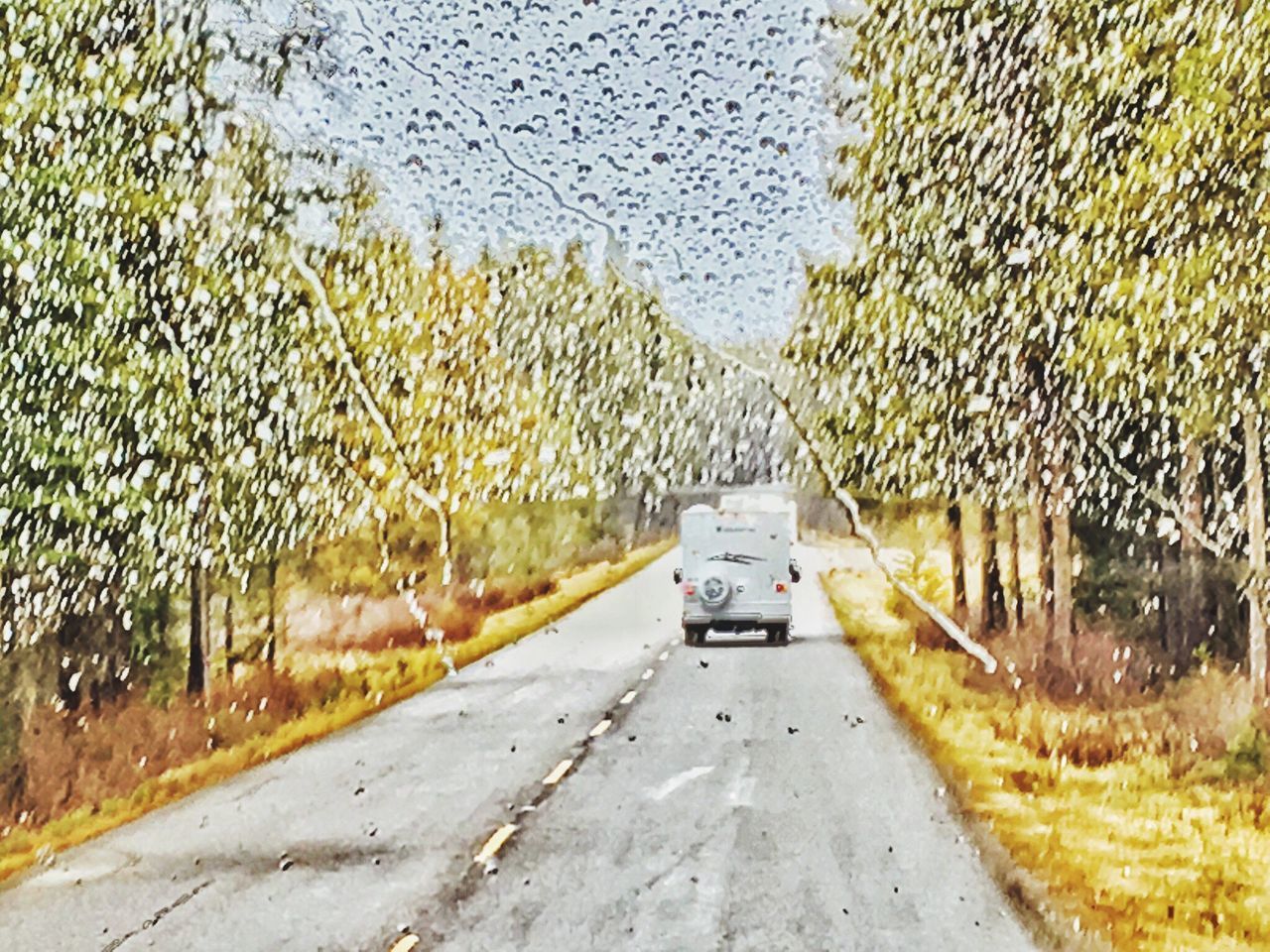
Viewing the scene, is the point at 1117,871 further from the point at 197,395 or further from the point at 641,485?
the point at 641,485

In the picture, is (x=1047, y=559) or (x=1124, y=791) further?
(x=1047, y=559)

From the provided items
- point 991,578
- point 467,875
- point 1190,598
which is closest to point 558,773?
point 467,875

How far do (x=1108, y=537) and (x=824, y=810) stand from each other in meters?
11.8

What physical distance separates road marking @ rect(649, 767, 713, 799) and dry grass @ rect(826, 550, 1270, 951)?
234 centimetres

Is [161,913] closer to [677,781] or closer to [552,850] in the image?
[552,850]

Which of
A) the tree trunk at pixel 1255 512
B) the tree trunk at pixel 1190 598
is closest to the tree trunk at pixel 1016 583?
the tree trunk at pixel 1190 598

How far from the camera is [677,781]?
13.7 metres

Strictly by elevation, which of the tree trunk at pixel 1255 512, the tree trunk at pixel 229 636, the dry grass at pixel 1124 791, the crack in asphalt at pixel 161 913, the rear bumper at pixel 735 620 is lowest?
the rear bumper at pixel 735 620

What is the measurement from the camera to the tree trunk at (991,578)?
25266mm

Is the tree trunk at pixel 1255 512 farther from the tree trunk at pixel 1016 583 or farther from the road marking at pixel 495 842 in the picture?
the tree trunk at pixel 1016 583

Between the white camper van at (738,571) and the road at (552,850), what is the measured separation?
39.6 ft

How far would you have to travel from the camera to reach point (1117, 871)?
9.12 meters

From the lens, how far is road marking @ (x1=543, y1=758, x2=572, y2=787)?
533 inches

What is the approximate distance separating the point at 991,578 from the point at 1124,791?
1488cm
